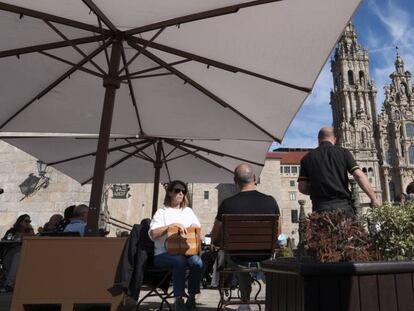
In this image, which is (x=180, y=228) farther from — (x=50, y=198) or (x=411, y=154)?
(x=411, y=154)

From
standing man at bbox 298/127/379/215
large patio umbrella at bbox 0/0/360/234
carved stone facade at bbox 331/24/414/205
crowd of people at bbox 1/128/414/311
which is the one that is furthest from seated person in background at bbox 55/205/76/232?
carved stone facade at bbox 331/24/414/205

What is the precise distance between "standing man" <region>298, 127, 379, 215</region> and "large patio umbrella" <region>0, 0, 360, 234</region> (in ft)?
3.00

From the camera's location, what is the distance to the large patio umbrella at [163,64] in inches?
119

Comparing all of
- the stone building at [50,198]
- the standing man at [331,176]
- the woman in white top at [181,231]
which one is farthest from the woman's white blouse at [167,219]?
the stone building at [50,198]

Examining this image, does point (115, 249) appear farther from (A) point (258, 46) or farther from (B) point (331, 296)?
(A) point (258, 46)

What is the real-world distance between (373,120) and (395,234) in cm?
6666

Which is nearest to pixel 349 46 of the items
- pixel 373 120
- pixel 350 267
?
pixel 373 120

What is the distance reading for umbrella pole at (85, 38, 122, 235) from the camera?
313cm

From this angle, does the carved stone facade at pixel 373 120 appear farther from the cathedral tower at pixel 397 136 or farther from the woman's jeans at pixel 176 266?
the woman's jeans at pixel 176 266

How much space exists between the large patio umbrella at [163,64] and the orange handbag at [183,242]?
72cm

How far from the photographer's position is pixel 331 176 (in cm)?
350

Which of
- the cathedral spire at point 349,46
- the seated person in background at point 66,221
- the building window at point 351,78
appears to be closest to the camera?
the seated person in background at point 66,221

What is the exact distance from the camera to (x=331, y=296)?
5.63 feet

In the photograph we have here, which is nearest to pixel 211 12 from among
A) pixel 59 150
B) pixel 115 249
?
Answer: pixel 115 249
